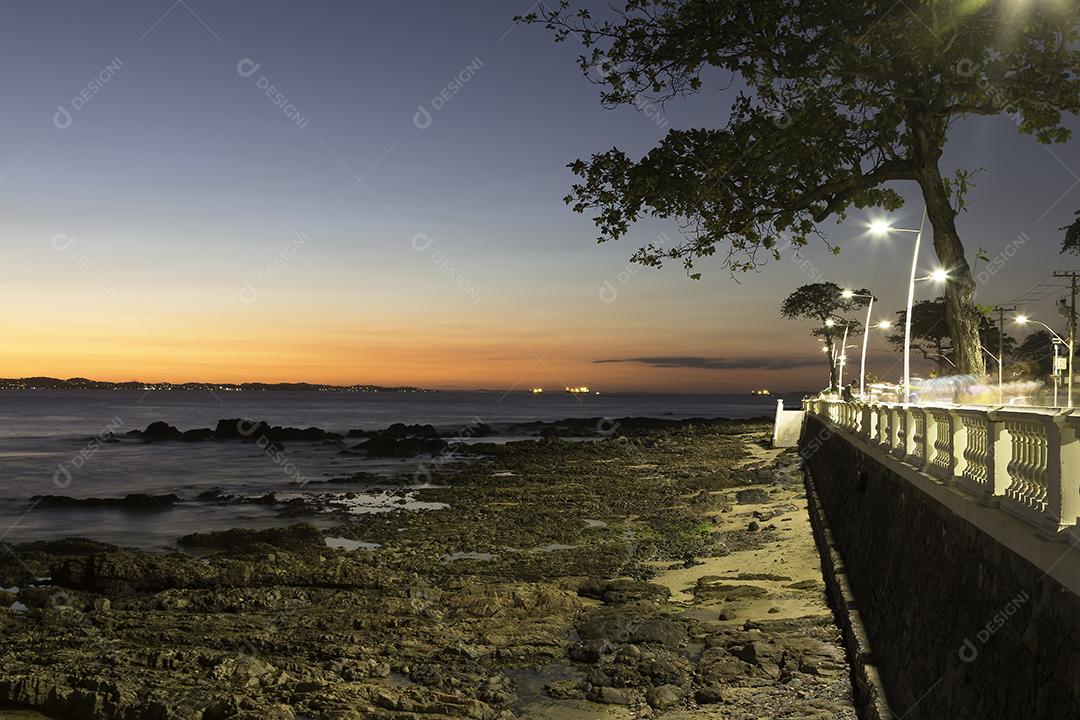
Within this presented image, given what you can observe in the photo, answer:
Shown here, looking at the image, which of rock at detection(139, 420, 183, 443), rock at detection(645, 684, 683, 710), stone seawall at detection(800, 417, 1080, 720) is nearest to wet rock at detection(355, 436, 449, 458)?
rock at detection(139, 420, 183, 443)

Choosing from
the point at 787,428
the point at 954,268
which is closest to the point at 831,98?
the point at 954,268

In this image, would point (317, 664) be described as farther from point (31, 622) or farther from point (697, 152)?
point (697, 152)

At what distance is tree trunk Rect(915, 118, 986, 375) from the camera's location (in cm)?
1619

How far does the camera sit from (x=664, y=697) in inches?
465

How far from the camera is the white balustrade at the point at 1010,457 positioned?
19.5 ft

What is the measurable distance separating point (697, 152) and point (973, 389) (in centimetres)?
669

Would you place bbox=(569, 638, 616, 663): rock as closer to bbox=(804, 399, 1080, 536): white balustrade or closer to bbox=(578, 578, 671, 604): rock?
bbox=(578, 578, 671, 604): rock

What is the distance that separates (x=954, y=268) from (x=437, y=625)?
34.2ft

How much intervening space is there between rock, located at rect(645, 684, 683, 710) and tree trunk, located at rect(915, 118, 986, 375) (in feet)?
25.4

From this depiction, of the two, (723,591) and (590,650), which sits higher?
(723,591)

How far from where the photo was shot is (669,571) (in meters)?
20.6

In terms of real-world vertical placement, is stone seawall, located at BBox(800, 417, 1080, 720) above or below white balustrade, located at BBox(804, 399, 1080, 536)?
below

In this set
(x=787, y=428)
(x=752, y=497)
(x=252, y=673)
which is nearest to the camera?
(x=252, y=673)

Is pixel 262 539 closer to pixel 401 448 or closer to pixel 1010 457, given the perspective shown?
pixel 1010 457
